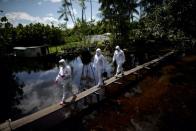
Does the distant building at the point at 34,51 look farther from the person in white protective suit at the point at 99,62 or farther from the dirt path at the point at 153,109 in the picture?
the person in white protective suit at the point at 99,62

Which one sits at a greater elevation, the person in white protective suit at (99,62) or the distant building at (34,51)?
the person in white protective suit at (99,62)

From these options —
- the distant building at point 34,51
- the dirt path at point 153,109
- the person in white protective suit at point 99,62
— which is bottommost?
the dirt path at point 153,109

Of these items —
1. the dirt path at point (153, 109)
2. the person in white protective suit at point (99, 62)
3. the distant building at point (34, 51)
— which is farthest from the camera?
the distant building at point (34, 51)

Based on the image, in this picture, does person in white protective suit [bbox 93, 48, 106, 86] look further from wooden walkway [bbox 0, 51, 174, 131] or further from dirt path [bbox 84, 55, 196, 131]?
dirt path [bbox 84, 55, 196, 131]

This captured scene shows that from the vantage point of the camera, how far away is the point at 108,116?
11906 mm

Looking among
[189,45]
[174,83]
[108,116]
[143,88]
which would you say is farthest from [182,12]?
[108,116]

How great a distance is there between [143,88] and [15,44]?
43.0m

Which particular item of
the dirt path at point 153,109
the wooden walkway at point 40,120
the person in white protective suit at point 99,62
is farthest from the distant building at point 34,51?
the wooden walkway at point 40,120

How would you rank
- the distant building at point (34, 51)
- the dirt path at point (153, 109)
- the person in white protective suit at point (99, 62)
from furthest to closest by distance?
1. the distant building at point (34, 51)
2. the person in white protective suit at point (99, 62)
3. the dirt path at point (153, 109)

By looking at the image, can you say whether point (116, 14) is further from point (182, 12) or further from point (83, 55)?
point (182, 12)

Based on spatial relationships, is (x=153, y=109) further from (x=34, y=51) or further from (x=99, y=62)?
(x=34, y=51)

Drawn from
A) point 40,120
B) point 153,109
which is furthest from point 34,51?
point 153,109

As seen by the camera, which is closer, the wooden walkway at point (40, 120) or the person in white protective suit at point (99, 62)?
the wooden walkway at point (40, 120)

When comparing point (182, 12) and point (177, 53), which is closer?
point (182, 12)
